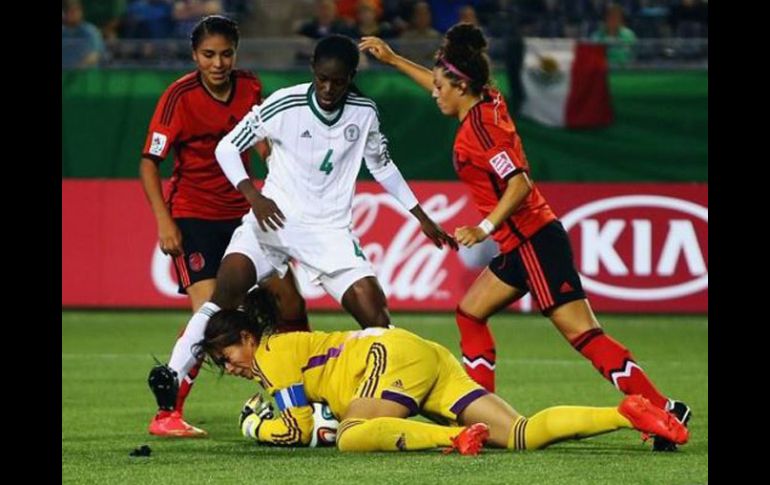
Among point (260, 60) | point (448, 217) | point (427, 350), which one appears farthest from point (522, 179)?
point (260, 60)

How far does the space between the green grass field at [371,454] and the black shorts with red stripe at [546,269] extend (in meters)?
0.76

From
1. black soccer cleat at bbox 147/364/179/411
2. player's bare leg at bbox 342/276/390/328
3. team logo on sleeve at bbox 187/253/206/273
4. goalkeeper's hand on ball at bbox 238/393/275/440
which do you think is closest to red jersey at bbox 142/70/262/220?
team logo on sleeve at bbox 187/253/206/273

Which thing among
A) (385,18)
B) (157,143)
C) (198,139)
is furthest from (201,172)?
(385,18)

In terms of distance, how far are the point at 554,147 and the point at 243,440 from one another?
8214mm

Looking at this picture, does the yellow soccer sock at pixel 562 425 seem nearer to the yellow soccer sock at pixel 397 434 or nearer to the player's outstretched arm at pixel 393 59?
the yellow soccer sock at pixel 397 434

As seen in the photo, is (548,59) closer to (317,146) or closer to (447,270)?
(447,270)

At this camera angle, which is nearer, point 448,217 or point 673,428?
point 673,428

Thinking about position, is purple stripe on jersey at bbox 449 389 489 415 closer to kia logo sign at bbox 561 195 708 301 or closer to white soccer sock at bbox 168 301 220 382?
white soccer sock at bbox 168 301 220 382

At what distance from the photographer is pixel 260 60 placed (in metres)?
17.7

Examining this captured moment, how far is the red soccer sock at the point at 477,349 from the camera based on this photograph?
30.2 ft

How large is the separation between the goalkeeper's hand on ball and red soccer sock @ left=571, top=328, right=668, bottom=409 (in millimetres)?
1631

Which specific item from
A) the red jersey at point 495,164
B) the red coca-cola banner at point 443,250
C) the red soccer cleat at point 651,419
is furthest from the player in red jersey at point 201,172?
the red coca-cola banner at point 443,250

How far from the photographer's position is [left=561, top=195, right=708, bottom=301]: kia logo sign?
16.1m

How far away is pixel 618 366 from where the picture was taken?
8711 mm
